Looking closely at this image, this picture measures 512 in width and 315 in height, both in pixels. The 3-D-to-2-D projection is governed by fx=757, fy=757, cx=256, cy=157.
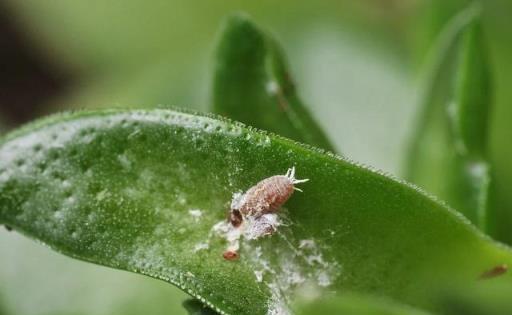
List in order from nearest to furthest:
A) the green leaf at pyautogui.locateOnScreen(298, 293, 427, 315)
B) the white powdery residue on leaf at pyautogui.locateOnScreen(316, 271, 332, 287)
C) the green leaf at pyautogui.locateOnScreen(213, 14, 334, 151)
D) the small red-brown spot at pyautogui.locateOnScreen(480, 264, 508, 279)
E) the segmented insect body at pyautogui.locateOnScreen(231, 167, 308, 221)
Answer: the green leaf at pyautogui.locateOnScreen(298, 293, 427, 315)
the segmented insect body at pyautogui.locateOnScreen(231, 167, 308, 221)
the white powdery residue on leaf at pyautogui.locateOnScreen(316, 271, 332, 287)
the small red-brown spot at pyautogui.locateOnScreen(480, 264, 508, 279)
the green leaf at pyautogui.locateOnScreen(213, 14, 334, 151)

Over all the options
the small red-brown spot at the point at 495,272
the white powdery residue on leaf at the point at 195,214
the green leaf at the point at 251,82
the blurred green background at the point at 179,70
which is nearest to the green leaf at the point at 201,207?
the white powdery residue on leaf at the point at 195,214

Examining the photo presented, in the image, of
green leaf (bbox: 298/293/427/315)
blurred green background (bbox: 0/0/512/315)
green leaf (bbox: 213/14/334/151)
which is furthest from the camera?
blurred green background (bbox: 0/0/512/315)

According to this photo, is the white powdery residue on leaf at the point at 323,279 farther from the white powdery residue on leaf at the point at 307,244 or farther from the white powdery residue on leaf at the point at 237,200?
the white powdery residue on leaf at the point at 237,200

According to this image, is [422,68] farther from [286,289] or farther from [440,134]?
[286,289]

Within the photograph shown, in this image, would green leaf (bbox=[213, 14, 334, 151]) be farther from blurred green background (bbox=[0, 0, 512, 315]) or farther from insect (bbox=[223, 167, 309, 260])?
insect (bbox=[223, 167, 309, 260])

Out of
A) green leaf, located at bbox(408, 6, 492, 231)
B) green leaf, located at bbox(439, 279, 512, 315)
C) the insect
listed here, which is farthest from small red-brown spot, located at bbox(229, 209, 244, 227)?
green leaf, located at bbox(408, 6, 492, 231)

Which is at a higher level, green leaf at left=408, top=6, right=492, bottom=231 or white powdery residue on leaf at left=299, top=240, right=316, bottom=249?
green leaf at left=408, top=6, right=492, bottom=231

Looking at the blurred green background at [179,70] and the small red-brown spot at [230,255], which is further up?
the blurred green background at [179,70]

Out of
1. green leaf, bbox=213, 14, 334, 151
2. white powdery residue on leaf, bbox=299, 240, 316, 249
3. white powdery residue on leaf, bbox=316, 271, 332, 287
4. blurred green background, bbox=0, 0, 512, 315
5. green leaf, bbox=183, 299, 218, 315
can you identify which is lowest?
green leaf, bbox=183, 299, 218, 315
